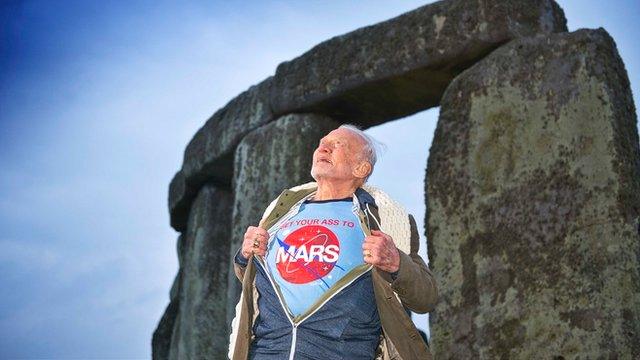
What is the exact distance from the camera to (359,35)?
497 centimetres

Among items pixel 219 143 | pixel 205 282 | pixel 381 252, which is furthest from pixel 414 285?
pixel 205 282

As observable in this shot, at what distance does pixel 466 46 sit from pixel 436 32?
21cm

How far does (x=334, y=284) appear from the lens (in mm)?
2184

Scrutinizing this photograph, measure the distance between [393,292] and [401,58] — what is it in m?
2.62

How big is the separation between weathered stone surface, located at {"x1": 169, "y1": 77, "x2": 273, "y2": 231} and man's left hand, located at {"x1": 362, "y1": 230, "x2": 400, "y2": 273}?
3393 millimetres

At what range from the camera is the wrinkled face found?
2.49 metres

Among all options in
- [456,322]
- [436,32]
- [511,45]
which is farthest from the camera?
[436,32]

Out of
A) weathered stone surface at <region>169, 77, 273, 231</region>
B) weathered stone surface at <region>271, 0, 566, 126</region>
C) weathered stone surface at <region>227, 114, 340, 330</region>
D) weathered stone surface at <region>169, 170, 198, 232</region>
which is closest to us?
weathered stone surface at <region>271, 0, 566, 126</region>

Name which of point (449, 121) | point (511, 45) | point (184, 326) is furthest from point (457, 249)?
point (184, 326)

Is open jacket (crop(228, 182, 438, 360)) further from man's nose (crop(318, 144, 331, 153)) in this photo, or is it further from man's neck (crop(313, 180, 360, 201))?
man's nose (crop(318, 144, 331, 153))

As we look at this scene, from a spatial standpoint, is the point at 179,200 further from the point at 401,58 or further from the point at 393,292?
the point at 393,292

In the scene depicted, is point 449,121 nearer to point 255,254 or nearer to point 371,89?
point 371,89

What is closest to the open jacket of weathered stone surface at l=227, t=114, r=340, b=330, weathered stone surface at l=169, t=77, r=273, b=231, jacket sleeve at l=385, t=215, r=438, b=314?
jacket sleeve at l=385, t=215, r=438, b=314

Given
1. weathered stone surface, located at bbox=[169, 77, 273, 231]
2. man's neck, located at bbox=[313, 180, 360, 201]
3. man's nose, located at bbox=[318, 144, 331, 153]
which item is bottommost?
man's neck, located at bbox=[313, 180, 360, 201]
